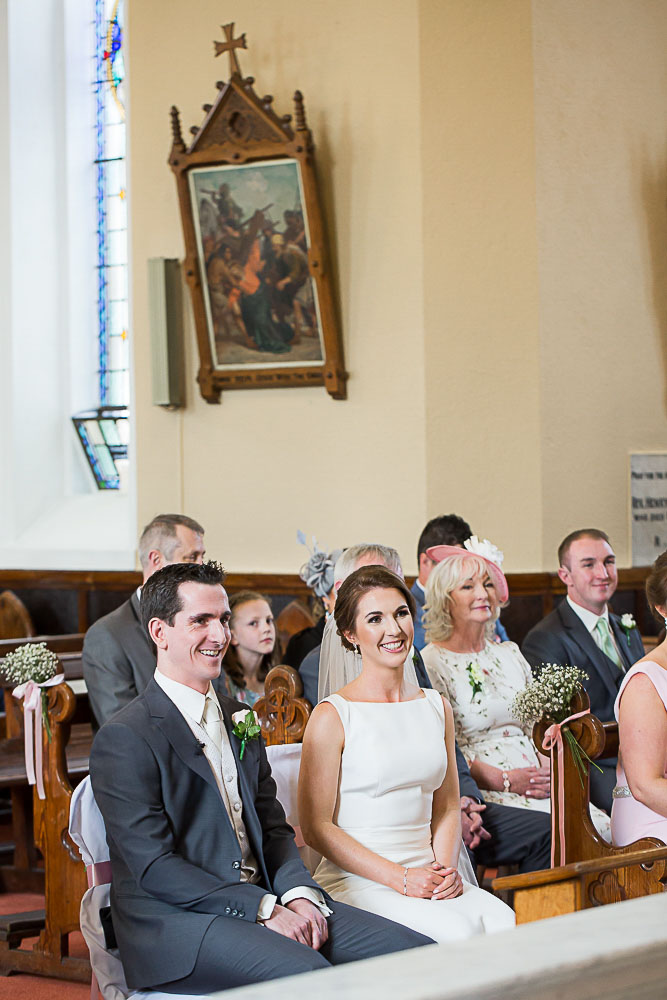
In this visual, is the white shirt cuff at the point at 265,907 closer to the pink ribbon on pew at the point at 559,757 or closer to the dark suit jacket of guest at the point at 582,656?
the pink ribbon on pew at the point at 559,757

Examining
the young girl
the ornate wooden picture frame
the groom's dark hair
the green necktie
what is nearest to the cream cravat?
the groom's dark hair

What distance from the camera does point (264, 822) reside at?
3064 mm

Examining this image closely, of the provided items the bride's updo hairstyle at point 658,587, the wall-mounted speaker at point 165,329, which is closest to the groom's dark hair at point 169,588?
the bride's updo hairstyle at point 658,587

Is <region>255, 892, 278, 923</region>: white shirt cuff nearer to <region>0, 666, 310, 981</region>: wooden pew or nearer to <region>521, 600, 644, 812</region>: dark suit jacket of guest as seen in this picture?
<region>0, 666, 310, 981</region>: wooden pew

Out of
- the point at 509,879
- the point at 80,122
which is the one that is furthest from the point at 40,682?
the point at 80,122

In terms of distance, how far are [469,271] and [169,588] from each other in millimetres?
4295

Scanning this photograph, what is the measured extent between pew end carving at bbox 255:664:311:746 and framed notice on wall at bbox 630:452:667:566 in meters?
4.02

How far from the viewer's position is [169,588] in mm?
A: 3018

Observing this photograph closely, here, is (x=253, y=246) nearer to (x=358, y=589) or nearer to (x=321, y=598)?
(x=321, y=598)

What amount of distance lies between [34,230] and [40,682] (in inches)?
222

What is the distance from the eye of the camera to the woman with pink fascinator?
4.12 m

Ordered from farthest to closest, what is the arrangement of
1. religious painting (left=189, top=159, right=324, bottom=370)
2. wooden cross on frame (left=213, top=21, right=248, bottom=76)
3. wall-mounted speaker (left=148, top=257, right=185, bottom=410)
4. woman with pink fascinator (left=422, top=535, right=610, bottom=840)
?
wall-mounted speaker (left=148, top=257, right=185, bottom=410) → religious painting (left=189, top=159, right=324, bottom=370) → wooden cross on frame (left=213, top=21, right=248, bottom=76) → woman with pink fascinator (left=422, top=535, right=610, bottom=840)

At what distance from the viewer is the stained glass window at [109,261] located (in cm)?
882

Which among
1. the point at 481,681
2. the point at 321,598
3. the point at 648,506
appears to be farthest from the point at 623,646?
the point at 648,506
